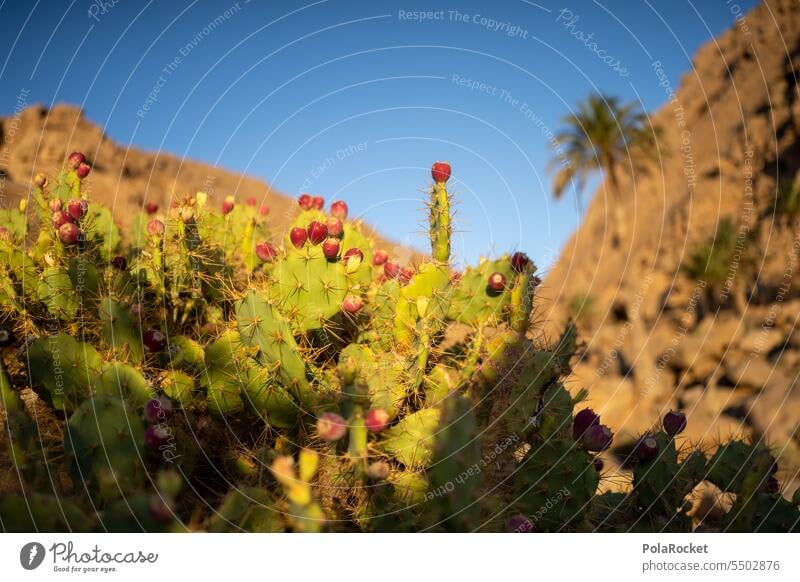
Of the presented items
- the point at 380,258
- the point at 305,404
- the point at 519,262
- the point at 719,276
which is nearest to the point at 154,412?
the point at 305,404

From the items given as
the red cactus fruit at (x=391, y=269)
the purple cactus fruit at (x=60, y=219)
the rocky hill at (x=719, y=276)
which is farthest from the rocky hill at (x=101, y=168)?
the rocky hill at (x=719, y=276)

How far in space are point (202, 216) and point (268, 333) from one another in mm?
1523

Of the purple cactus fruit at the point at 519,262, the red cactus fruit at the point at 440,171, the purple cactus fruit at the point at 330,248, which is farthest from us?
the purple cactus fruit at the point at 519,262

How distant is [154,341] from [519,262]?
216cm

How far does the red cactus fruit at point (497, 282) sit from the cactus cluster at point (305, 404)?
0.01 meters

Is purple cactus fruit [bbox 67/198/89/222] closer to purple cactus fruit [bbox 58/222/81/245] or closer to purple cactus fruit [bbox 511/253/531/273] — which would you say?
purple cactus fruit [bbox 58/222/81/245]

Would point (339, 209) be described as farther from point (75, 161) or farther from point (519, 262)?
point (75, 161)

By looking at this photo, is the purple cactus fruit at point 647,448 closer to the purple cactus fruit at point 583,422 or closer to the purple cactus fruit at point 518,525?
the purple cactus fruit at point 583,422

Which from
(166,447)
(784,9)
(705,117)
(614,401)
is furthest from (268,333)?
(705,117)

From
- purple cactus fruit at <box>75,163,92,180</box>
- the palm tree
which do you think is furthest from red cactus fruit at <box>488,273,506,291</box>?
the palm tree

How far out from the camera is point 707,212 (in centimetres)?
2189

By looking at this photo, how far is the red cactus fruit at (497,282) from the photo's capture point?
12.4 ft

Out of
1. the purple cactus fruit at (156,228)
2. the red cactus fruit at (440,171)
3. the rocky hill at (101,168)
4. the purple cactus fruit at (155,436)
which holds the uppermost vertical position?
the rocky hill at (101,168)

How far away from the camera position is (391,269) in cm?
400
